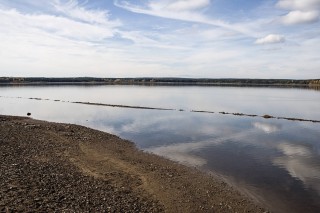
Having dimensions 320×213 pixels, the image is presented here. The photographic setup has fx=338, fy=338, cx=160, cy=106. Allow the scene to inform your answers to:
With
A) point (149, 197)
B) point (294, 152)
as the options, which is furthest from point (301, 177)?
point (149, 197)

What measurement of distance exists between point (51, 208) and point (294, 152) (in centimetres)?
2402

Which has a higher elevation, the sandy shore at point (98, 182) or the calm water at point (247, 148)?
the sandy shore at point (98, 182)

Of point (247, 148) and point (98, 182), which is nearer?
point (98, 182)

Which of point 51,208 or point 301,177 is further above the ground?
point 51,208

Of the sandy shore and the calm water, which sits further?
the calm water

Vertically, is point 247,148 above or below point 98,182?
below

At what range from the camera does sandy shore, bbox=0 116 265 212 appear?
51.5ft

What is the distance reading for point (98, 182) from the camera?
19688 millimetres

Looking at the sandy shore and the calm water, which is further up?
the sandy shore

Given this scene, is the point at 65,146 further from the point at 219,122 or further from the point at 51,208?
the point at 219,122

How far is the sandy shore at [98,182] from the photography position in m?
15.7

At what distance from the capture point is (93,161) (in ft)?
82.7

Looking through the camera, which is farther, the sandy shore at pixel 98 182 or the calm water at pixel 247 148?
the calm water at pixel 247 148

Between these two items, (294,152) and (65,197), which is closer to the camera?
(65,197)
